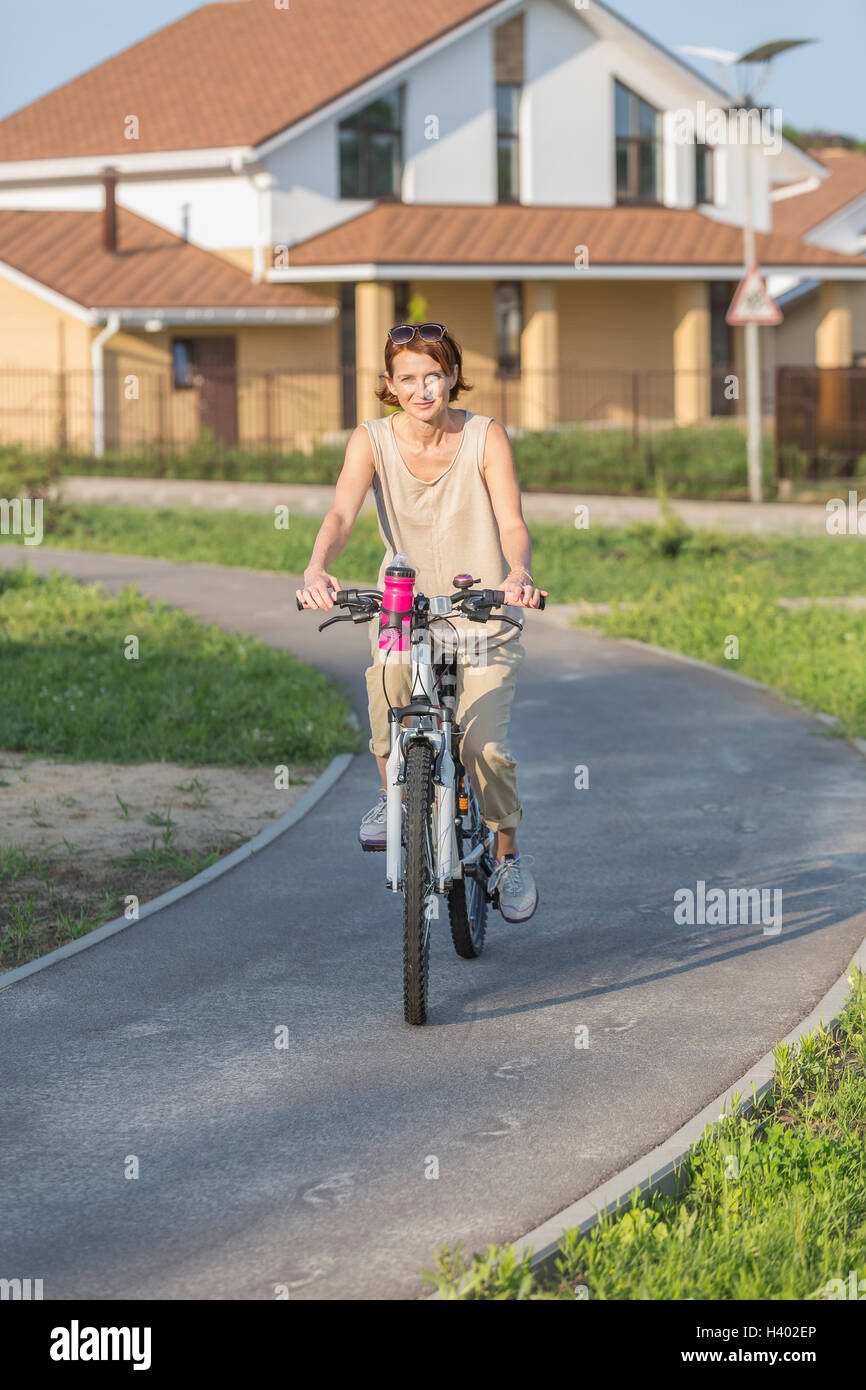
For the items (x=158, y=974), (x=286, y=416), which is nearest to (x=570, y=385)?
(x=286, y=416)

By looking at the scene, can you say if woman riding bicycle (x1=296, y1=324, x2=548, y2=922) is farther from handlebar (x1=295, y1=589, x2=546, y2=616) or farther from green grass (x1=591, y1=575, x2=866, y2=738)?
green grass (x1=591, y1=575, x2=866, y2=738)

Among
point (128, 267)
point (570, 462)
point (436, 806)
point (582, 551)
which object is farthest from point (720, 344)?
point (436, 806)

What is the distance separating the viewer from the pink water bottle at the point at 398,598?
548 cm

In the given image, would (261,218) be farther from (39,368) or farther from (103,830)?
(103,830)

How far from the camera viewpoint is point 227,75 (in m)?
39.2

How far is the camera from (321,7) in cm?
4097

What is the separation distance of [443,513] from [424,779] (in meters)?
0.88

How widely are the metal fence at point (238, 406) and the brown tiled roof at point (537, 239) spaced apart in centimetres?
228

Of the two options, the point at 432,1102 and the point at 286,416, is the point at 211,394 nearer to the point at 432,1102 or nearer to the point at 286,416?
the point at 286,416

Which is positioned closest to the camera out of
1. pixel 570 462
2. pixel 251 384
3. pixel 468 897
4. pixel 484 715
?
pixel 484 715

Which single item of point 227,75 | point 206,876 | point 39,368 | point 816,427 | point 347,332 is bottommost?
point 206,876

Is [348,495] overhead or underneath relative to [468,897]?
overhead

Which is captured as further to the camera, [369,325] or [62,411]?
[369,325]

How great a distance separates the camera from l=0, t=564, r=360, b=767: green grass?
10242 millimetres
